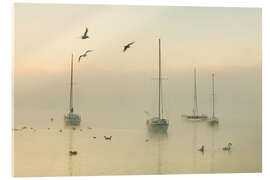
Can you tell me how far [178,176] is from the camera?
12.1 feet

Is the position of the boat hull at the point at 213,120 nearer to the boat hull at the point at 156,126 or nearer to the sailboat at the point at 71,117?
the boat hull at the point at 156,126

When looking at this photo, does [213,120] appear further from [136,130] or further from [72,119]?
[72,119]

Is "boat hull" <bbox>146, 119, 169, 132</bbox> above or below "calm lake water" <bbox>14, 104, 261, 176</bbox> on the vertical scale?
above

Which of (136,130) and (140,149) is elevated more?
(136,130)

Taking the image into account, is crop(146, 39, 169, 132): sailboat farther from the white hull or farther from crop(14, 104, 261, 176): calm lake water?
the white hull

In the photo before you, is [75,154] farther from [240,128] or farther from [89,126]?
[240,128]

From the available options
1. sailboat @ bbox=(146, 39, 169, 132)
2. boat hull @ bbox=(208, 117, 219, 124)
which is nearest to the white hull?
sailboat @ bbox=(146, 39, 169, 132)

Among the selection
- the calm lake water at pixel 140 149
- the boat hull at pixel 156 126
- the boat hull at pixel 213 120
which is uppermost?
Answer: the boat hull at pixel 213 120

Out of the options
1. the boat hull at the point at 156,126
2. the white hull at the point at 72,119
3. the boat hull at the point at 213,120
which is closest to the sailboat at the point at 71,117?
the white hull at the point at 72,119

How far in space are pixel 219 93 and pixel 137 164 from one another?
35.1 inches

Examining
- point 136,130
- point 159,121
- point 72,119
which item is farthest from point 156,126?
point 72,119

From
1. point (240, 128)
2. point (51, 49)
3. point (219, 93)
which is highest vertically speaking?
point (51, 49)

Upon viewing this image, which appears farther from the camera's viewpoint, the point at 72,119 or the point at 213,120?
the point at 213,120

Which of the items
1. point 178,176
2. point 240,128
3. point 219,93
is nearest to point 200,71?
point 219,93
